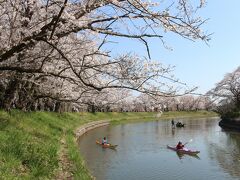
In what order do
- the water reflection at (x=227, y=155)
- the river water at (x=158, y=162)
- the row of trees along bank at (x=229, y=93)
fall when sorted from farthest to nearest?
the row of trees along bank at (x=229, y=93) → the water reflection at (x=227, y=155) → the river water at (x=158, y=162)

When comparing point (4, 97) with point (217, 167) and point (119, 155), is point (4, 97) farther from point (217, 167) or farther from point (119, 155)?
point (217, 167)

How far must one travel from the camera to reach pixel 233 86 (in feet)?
200

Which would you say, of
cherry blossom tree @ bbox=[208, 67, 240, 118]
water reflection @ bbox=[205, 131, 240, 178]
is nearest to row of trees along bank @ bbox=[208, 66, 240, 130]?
cherry blossom tree @ bbox=[208, 67, 240, 118]

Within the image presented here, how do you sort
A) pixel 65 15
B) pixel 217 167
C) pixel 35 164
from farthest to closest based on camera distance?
pixel 217 167 → pixel 35 164 → pixel 65 15

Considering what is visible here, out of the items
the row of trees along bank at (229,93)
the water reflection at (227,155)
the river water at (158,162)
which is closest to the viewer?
the river water at (158,162)

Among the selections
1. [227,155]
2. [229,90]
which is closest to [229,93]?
[229,90]

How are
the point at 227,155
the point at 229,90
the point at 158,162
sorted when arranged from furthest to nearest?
the point at 229,90 < the point at 227,155 < the point at 158,162

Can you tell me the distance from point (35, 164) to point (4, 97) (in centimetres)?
943

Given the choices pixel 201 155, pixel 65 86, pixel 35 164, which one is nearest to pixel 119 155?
pixel 201 155

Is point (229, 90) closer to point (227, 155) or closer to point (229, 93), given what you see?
point (229, 93)

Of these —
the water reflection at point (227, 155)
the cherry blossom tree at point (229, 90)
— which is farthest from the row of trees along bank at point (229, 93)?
the water reflection at point (227, 155)

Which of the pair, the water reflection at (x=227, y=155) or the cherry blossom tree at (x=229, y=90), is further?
the cherry blossom tree at (x=229, y=90)

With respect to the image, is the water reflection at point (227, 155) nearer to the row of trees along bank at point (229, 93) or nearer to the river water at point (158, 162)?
the river water at point (158, 162)

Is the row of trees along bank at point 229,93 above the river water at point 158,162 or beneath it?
above
